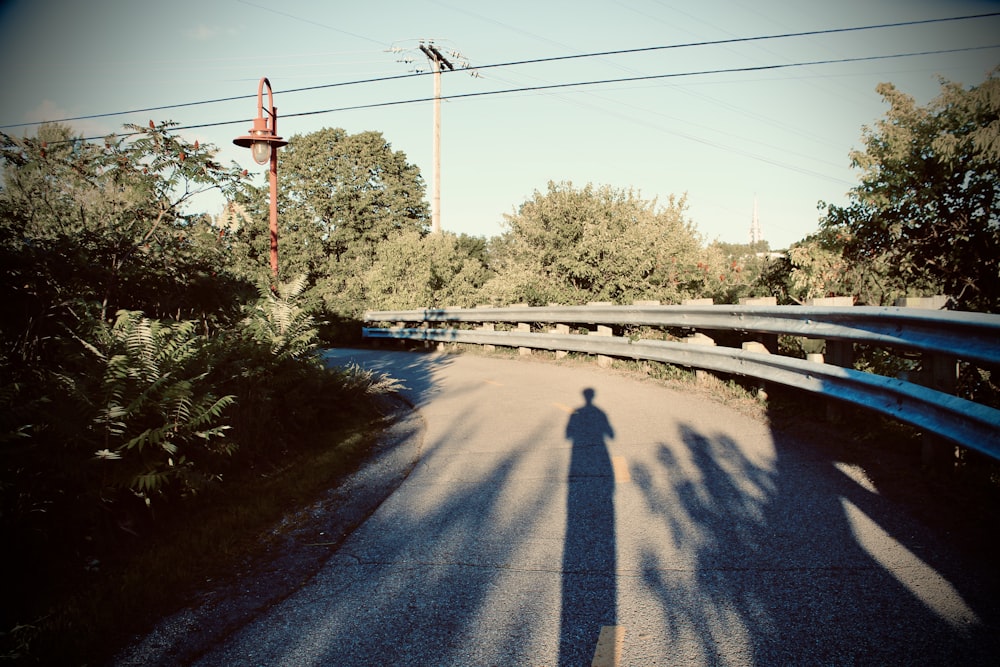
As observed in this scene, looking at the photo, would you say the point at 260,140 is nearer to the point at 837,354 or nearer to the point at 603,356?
the point at 603,356

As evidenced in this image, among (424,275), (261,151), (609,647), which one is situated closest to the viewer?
(609,647)

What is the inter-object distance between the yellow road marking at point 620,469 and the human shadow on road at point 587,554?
4 centimetres

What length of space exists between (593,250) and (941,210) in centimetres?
731

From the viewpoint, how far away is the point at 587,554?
3377 millimetres

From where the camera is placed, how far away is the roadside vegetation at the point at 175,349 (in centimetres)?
341

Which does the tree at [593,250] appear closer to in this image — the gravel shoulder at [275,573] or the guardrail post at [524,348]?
the guardrail post at [524,348]

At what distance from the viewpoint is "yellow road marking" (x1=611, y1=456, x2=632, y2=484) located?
466cm

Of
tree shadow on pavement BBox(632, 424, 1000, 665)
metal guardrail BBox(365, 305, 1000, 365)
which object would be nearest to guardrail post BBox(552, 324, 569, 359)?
metal guardrail BBox(365, 305, 1000, 365)

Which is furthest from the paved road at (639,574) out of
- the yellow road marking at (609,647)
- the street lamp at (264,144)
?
the street lamp at (264,144)

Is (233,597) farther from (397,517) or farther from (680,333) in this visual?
(680,333)

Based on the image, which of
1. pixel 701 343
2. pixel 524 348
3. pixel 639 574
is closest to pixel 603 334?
pixel 701 343

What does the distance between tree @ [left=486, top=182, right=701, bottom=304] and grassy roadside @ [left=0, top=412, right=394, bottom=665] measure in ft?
34.7

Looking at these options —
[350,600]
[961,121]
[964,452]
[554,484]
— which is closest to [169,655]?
[350,600]

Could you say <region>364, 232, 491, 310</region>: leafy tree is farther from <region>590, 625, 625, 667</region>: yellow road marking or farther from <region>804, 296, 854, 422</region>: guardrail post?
<region>590, 625, 625, 667</region>: yellow road marking
